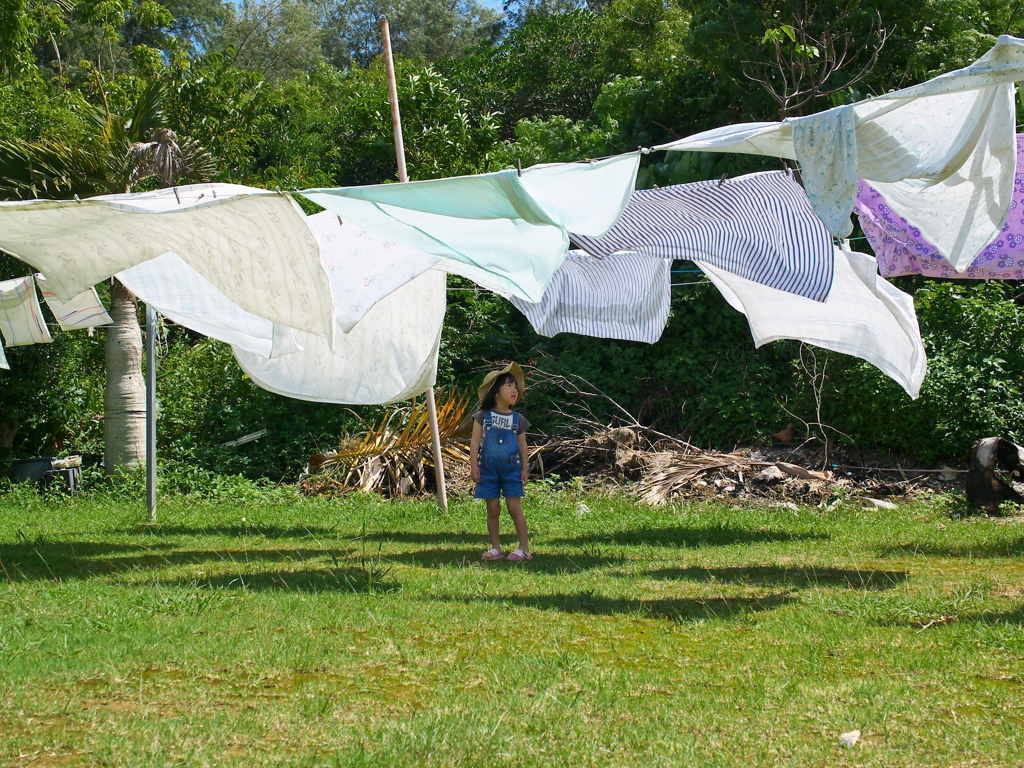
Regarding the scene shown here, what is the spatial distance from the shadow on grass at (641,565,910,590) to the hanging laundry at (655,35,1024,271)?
2.01 meters

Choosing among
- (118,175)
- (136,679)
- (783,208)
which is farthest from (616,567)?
(118,175)

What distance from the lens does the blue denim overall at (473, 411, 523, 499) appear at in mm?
6262

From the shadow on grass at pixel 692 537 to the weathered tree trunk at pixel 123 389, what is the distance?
5.99 m

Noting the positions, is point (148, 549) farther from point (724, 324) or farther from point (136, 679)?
point (724, 324)

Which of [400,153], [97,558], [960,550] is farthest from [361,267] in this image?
[960,550]

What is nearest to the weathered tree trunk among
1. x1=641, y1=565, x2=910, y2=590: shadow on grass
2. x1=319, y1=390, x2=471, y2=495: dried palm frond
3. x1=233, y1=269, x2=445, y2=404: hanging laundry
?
x1=319, y1=390, x2=471, y2=495: dried palm frond

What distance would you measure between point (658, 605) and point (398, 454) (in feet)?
21.7

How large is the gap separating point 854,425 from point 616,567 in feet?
17.4

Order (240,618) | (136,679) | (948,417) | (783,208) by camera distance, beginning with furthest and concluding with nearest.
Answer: (948,417) → (783,208) → (240,618) → (136,679)

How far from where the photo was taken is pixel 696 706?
126 inches

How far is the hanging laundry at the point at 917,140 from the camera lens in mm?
4684

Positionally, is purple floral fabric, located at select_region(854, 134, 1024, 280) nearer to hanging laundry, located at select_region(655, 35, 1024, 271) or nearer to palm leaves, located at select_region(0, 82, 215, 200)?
hanging laundry, located at select_region(655, 35, 1024, 271)

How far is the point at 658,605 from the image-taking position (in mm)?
4805

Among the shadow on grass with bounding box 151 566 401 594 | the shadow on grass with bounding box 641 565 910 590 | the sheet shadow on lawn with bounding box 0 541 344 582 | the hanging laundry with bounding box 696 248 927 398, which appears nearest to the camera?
the shadow on grass with bounding box 151 566 401 594
